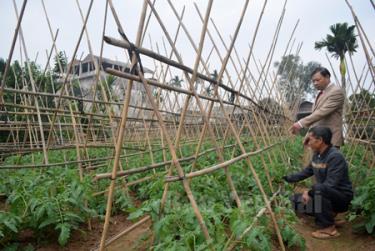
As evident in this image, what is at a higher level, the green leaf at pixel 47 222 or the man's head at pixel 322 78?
the man's head at pixel 322 78

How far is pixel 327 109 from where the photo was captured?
3.55 meters

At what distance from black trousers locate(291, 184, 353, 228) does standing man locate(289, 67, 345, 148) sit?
2.88 feet

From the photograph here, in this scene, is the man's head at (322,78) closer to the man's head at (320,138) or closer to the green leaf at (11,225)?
the man's head at (320,138)

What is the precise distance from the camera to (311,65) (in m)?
37.6

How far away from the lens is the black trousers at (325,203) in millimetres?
2908

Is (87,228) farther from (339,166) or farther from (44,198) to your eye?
(339,166)

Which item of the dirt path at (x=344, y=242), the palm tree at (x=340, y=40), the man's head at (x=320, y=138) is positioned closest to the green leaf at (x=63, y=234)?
the dirt path at (x=344, y=242)

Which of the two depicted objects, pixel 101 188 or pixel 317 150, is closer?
pixel 317 150

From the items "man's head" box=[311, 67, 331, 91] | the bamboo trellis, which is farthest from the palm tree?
"man's head" box=[311, 67, 331, 91]

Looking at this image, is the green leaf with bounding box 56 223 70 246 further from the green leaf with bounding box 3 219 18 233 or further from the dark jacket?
the dark jacket

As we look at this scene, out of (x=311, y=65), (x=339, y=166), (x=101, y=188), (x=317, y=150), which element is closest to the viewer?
(x=339, y=166)

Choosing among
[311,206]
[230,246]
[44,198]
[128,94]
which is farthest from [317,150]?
[44,198]

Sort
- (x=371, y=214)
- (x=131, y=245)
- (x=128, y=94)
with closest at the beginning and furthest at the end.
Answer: (x=128, y=94)
(x=131, y=245)
(x=371, y=214)

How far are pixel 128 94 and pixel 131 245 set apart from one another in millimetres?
1385
